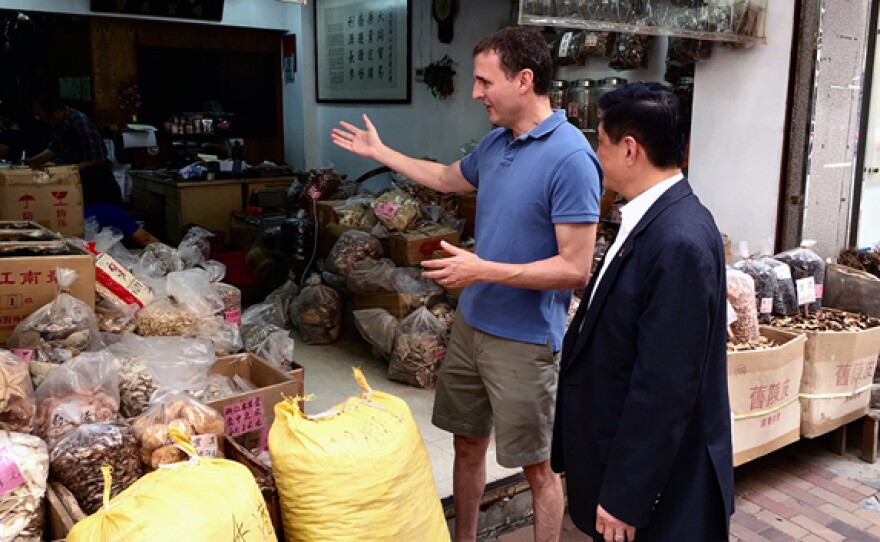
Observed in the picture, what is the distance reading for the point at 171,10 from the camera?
7.55 m

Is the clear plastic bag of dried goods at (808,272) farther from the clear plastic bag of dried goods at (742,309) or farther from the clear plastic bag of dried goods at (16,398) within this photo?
the clear plastic bag of dried goods at (16,398)

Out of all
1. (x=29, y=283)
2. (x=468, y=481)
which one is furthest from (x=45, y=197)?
(x=468, y=481)

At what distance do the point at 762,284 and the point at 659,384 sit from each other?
230cm

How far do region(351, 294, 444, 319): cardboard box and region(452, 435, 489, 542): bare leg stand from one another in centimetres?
191

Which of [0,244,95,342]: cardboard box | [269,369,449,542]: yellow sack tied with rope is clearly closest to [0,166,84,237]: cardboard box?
[0,244,95,342]: cardboard box

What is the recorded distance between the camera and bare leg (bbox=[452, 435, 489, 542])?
8.33 ft

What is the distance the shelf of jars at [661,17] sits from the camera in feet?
9.71

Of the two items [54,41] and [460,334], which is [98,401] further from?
[54,41]

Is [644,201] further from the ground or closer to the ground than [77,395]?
further from the ground

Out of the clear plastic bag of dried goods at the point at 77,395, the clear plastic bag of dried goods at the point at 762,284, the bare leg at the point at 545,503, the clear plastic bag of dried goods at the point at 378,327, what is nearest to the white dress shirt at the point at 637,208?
the bare leg at the point at 545,503

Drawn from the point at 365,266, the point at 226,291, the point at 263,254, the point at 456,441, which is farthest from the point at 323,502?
the point at 263,254

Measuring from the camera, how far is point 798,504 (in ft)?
10.8

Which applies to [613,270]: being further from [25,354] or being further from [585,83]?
[585,83]

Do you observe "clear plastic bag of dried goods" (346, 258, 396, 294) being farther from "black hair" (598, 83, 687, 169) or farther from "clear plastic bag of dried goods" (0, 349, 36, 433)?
"black hair" (598, 83, 687, 169)
